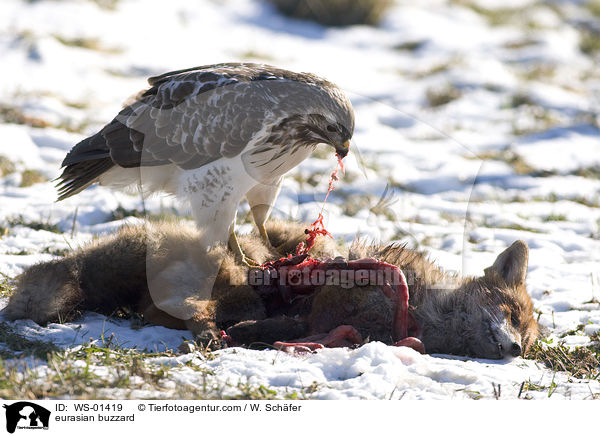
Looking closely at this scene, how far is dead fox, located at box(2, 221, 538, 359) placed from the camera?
3838 mm

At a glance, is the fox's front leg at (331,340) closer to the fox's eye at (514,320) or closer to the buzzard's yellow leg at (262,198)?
the fox's eye at (514,320)

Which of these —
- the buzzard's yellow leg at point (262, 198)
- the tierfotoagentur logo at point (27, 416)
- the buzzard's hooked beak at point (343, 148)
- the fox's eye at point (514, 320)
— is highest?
the buzzard's hooked beak at point (343, 148)

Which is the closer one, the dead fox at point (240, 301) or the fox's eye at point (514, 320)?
the dead fox at point (240, 301)

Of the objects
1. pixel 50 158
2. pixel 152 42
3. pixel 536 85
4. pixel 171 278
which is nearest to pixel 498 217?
pixel 171 278

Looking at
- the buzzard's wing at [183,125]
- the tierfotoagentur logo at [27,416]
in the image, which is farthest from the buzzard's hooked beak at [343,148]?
the tierfotoagentur logo at [27,416]

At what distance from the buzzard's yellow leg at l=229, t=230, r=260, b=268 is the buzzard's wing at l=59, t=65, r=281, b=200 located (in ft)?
2.01

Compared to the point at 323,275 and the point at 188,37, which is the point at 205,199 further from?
the point at 188,37

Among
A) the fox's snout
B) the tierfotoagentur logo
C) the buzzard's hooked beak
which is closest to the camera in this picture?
the tierfotoagentur logo

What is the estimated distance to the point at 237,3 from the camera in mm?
15070

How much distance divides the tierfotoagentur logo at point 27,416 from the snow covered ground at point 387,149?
11.2 inches

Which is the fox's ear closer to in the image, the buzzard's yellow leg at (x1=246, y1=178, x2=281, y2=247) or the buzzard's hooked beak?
the buzzard's hooked beak

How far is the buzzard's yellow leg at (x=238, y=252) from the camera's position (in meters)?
4.17

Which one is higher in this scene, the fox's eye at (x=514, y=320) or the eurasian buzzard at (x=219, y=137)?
the eurasian buzzard at (x=219, y=137)

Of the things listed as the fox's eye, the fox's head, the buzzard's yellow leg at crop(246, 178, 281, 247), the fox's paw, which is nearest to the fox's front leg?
the fox's paw
